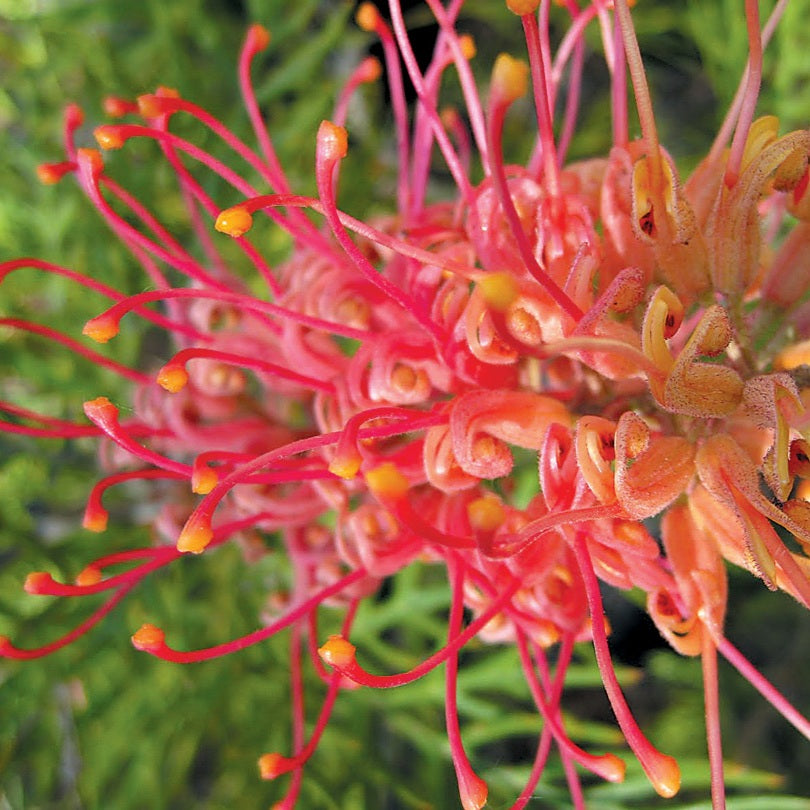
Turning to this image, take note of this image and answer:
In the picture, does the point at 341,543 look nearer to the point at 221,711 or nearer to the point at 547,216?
the point at 547,216

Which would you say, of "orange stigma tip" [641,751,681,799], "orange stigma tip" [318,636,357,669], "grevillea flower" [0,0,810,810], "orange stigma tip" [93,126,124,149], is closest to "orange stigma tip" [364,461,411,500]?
"grevillea flower" [0,0,810,810]

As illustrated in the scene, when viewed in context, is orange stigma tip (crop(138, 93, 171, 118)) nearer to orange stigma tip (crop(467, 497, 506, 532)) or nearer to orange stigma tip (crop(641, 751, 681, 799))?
orange stigma tip (crop(467, 497, 506, 532))

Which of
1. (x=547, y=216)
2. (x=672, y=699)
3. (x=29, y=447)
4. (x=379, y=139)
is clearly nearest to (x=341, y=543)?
(x=547, y=216)

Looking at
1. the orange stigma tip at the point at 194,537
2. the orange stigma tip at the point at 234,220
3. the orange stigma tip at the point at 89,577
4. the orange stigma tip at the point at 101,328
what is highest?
the orange stigma tip at the point at 234,220

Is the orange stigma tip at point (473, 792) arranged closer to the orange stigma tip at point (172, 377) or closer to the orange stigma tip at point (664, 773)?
the orange stigma tip at point (664, 773)

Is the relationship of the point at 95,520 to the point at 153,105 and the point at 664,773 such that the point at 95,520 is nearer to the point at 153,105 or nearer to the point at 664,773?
the point at 153,105

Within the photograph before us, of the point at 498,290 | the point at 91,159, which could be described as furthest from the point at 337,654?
the point at 91,159

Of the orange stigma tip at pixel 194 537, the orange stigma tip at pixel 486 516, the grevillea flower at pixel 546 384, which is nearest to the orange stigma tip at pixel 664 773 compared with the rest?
the grevillea flower at pixel 546 384

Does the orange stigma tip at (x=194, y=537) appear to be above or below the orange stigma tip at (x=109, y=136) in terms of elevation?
below
